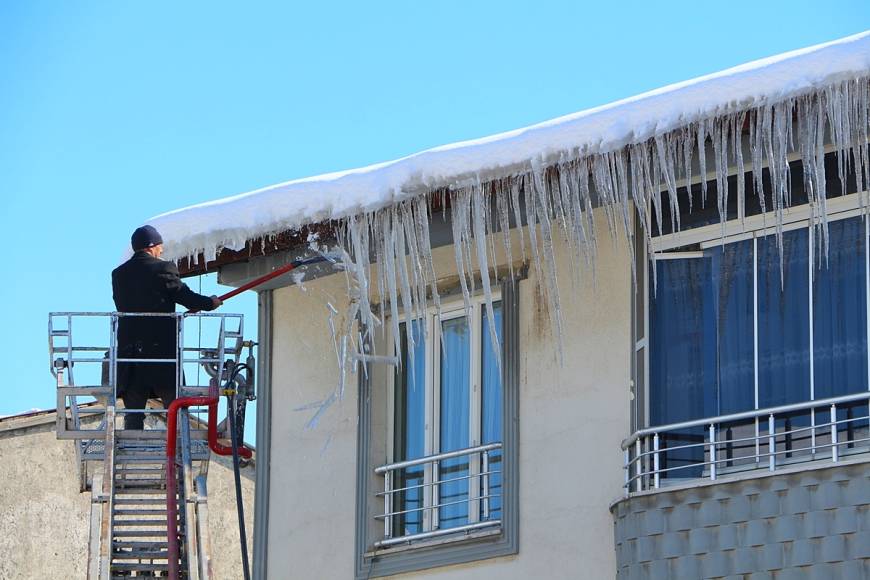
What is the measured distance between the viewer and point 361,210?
12867 millimetres

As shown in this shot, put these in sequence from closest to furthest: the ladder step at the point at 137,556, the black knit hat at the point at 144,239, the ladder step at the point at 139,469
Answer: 1. the ladder step at the point at 137,556
2. the ladder step at the point at 139,469
3. the black knit hat at the point at 144,239

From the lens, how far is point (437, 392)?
1371 centimetres

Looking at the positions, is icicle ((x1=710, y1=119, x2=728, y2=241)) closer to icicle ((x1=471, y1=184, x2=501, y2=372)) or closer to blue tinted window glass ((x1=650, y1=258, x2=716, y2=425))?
blue tinted window glass ((x1=650, y1=258, x2=716, y2=425))

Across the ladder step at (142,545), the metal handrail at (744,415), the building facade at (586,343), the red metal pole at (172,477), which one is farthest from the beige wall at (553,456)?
the ladder step at (142,545)

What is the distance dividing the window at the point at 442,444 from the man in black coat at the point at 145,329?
1.40 metres

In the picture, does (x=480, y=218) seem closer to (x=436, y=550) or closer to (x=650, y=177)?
(x=650, y=177)

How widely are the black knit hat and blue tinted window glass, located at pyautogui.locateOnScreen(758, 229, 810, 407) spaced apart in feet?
14.2

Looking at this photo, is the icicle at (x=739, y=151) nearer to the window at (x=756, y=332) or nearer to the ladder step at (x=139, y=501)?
the window at (x=756, y=332)

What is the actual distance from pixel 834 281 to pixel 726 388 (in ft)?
2.99

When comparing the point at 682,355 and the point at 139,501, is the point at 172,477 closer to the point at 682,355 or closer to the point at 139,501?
the point at 139,501

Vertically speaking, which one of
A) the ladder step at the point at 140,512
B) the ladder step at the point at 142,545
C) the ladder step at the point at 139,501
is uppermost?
the ladder step at the point at 139,501

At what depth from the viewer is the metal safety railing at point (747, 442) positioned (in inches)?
436

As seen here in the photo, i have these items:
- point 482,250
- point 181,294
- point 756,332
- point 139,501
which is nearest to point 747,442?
point 756,332

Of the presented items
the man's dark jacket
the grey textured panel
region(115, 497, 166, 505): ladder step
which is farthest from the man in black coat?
the grey textured panel
